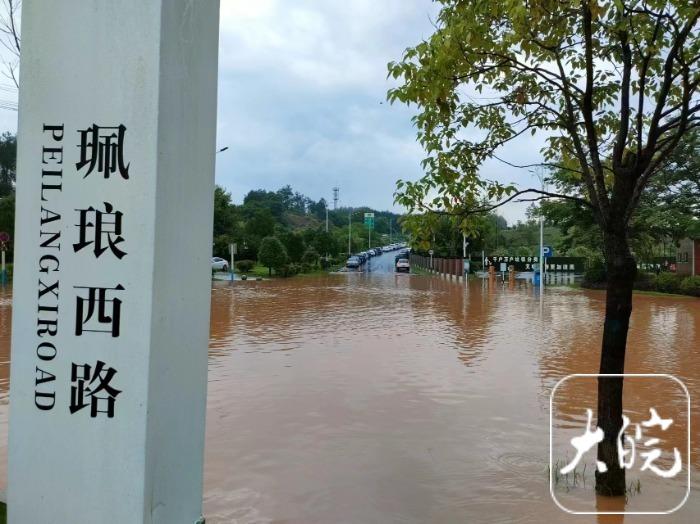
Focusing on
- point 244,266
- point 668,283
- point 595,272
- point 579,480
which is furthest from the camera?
point 244,266

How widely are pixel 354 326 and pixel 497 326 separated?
3.46 m

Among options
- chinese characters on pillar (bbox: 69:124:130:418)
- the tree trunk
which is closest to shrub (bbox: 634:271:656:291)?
the tree trunk

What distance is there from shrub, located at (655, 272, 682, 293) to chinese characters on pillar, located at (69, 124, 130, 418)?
26964mm

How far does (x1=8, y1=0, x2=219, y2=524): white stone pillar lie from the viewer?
2805 mm

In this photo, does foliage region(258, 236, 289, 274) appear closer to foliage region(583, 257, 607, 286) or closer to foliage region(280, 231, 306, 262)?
foliage region(280, 231, 306, 262)

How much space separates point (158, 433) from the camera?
2.88m

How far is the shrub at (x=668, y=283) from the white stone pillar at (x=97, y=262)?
26828 millimetres

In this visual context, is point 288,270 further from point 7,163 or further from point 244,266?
point 7,163

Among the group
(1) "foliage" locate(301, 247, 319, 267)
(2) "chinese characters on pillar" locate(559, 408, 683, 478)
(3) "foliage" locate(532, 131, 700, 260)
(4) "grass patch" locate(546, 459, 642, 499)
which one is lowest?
(4) "grass patch" locate(546, 459, 642, 499)

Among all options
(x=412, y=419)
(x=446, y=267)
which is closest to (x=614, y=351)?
(x=412, y=419)

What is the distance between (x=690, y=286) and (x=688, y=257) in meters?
5.82

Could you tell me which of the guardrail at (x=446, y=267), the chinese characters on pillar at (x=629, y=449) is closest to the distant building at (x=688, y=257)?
the guardrail at (x=446, y=267)

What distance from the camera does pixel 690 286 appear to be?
2486 cm

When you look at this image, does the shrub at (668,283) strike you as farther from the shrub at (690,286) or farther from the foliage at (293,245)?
the foliage at (293,245)
